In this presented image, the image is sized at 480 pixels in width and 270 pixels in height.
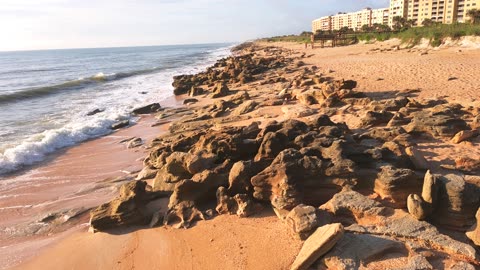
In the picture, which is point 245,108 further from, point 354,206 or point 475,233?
point 475,233

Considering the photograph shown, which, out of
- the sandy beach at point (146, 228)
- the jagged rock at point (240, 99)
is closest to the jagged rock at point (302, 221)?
the sandy beach at point (146, 228)

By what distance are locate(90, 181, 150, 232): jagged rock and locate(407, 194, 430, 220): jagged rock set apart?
4.15 metres

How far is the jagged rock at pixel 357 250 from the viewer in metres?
4.13

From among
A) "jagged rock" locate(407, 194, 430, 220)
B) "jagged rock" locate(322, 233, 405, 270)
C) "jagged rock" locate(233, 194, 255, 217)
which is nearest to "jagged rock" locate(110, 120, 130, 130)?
"jagged rock" locate(233, 194, 255, 217)

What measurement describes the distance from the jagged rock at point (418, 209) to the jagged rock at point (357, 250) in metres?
0.60

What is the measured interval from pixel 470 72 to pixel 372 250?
50.4 ft

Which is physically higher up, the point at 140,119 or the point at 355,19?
the point at 355,19

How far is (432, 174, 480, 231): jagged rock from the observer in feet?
15.3

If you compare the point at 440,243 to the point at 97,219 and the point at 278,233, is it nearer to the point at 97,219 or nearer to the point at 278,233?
the point at 278,233

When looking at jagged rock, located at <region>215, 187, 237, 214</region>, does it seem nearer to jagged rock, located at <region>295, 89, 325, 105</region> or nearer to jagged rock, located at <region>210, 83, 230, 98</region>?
jagged rock, located at <region>295, 89, 325, 105</region>

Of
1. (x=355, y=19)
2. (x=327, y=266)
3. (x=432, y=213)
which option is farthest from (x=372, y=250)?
(x=355, y=19)

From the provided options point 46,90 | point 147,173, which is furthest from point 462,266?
point 46,90

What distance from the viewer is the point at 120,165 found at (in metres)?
9.30

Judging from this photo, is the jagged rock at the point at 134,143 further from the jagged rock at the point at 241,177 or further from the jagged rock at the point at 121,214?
the jagged rock at the point at 241,177
